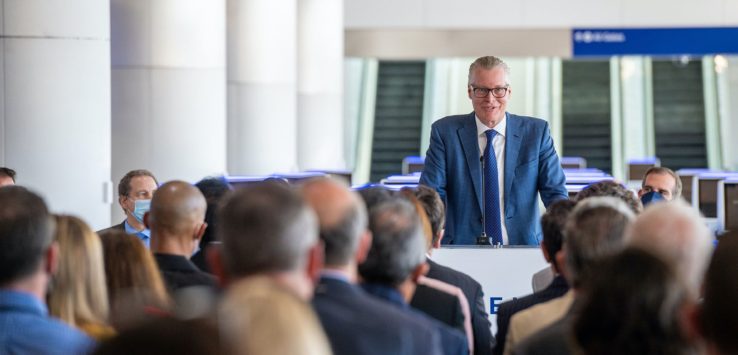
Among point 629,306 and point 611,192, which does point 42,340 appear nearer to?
point 629,306

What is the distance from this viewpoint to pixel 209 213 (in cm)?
612

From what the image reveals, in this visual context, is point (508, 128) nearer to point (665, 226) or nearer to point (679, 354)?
point (665, 226)

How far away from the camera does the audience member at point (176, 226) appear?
513cm

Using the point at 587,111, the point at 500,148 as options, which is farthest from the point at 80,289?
the point at 587,111

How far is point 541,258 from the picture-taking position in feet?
23.1

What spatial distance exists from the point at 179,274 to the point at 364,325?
68.6 inches

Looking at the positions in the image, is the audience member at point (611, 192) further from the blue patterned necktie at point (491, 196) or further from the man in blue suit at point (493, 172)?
the blue patterned necktie at point (491, 196)

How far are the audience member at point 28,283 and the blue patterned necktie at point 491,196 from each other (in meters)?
4.11

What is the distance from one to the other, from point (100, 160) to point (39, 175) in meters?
0.55

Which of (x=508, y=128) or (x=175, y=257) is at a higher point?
(x=508, y=128)

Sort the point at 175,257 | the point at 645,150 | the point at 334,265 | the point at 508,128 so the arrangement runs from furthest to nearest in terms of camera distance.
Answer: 1. the point at 645,150
2. the point at 508,128
3. the point at 175,257
4. the point at 334,265

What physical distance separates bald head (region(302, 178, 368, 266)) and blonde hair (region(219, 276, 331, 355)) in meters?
1.46

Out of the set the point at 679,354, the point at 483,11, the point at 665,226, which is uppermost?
the point at 483,11

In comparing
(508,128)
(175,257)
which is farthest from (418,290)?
(508,128)
